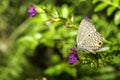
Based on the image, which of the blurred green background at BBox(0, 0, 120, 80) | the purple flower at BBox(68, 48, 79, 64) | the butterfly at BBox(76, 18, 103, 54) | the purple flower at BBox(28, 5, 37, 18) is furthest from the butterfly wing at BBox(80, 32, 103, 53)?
the purple flower at BBox(28, 5, 37, 18)

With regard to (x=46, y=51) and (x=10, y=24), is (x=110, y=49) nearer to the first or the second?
(x=46, y=51)

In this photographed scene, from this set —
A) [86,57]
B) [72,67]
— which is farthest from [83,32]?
[72,67]

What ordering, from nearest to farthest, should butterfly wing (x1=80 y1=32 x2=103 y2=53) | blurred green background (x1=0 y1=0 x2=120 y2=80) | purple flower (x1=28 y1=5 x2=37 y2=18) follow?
1. butterfly wing (x1=80 y1=32 x2=103 y2=53)
2. purple flower (x1=28 y1=5 x2=37 y2=18)
3. blurred green background (x1=0 y1=0 x2=120 y2=80)

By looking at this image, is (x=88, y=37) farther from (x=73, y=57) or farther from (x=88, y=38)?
(x=73, y=57)

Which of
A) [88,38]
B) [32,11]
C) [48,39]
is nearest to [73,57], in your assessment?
[88,38]

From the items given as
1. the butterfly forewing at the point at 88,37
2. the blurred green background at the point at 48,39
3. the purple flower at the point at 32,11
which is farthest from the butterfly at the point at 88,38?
the purple flower at the point at 32,11

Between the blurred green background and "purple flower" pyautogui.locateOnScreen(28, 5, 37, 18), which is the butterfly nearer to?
the blurred green background

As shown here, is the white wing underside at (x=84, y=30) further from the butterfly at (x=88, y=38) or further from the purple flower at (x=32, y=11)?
the purple flower at (x=32, y=11)
